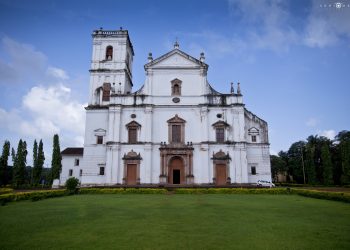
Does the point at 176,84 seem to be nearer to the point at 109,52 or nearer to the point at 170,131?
the point at 170,131

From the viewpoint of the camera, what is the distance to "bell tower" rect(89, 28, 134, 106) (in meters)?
34.7

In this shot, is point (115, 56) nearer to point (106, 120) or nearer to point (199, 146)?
point (106, 120)

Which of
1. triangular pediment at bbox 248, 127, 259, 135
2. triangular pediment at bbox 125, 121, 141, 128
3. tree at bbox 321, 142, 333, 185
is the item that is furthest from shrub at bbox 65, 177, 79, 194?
tree at bbox 321, 142, 333, 185

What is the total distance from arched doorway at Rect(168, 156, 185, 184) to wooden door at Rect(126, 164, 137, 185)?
12.9ft

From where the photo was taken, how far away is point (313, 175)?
44594 millimetres

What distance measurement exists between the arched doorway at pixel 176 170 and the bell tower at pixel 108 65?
10.6m

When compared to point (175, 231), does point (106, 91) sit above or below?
above

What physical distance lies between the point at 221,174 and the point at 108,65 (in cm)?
1928

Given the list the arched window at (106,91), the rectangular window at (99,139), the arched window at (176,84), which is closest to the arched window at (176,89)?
the arched window at (176,84)

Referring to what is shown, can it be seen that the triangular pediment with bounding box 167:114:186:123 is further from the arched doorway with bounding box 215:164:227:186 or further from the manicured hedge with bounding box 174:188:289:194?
the manicured hedge with bounding box 174:188:289:194

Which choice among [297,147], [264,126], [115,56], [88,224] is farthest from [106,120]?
[297,147]

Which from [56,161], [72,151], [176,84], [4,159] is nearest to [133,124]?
[176,84]

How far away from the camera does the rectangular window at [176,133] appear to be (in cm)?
3241

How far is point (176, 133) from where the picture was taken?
32.5 meters
